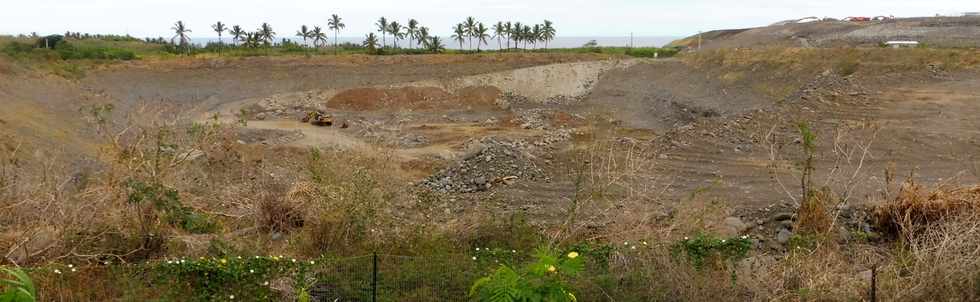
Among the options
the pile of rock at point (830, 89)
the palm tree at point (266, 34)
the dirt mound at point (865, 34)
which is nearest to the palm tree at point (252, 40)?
the palm tree at point (266, 34)

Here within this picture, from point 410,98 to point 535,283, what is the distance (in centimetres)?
3197

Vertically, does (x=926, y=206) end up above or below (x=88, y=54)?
below

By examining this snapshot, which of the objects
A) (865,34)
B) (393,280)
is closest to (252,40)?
(865,34)

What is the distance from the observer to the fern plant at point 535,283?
5.68m

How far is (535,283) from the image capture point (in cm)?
Result: 582

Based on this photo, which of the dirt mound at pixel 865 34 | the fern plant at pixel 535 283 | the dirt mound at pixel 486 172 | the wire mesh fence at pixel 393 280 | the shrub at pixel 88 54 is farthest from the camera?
the shrub at pixel 88 54

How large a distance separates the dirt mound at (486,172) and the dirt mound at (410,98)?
1752cm

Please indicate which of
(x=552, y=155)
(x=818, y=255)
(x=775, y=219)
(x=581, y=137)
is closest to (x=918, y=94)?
(x=581, y=137)

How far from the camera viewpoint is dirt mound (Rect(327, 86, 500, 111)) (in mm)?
35719

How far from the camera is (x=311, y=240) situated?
9.00 m

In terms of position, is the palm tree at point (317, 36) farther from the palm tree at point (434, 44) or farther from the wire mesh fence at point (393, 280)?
the wire mesh fence at point (393, 280)

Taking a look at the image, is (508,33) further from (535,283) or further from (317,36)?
(535,283)

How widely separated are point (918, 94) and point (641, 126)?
9.17 meters

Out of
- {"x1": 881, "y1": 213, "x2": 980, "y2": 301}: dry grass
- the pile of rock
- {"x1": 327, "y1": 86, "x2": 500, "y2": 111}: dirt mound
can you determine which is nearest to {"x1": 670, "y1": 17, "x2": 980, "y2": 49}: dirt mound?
the pile of rock
